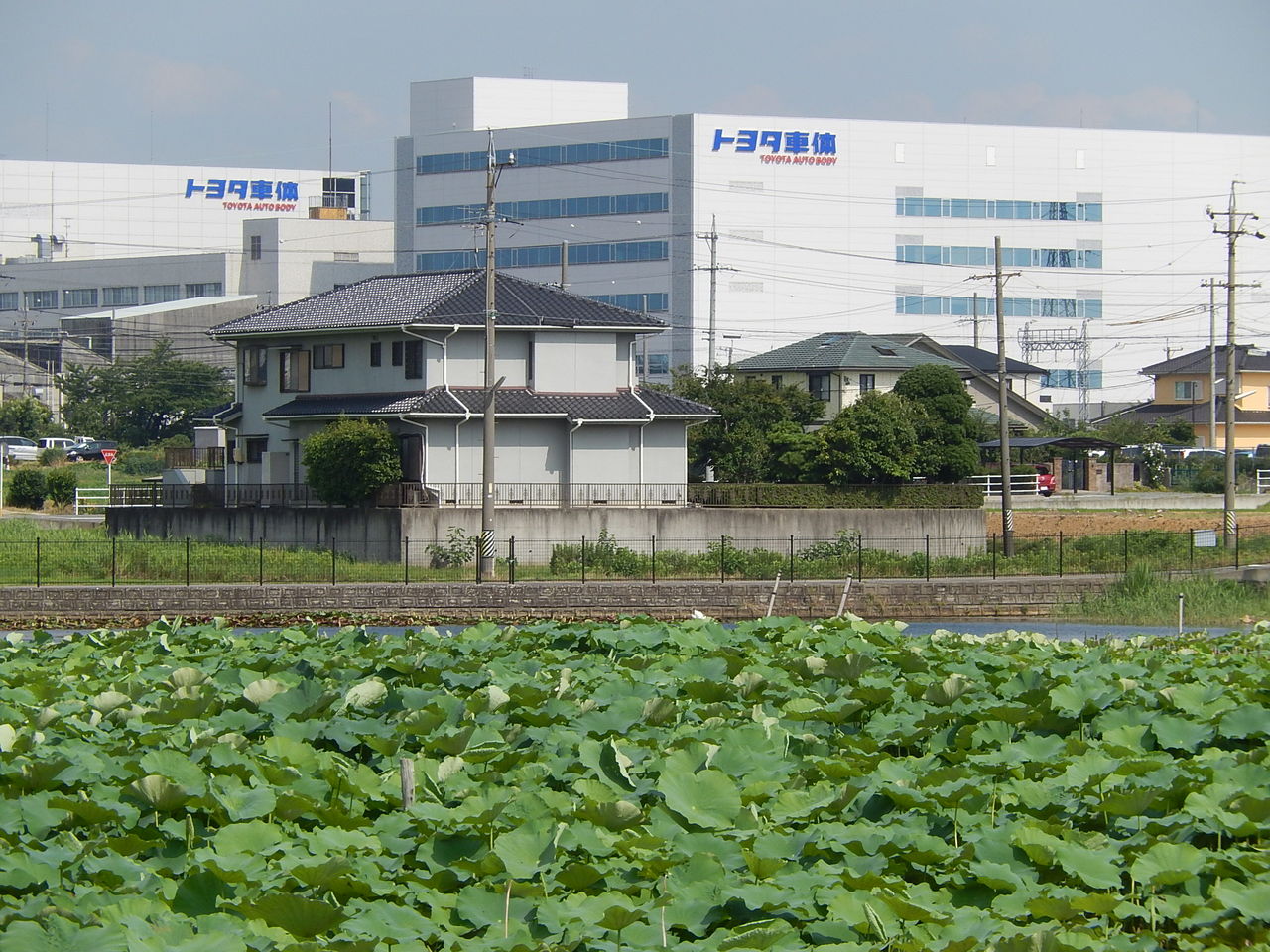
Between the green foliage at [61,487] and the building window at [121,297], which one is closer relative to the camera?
the green foliage at [61,487]

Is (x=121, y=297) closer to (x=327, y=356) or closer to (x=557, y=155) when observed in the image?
(x=557, y=155)

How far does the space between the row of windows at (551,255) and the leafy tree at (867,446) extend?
43531 mm

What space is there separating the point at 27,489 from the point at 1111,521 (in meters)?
38.7

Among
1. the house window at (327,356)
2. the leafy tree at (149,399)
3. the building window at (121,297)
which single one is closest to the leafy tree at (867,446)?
the house window at (327,356)

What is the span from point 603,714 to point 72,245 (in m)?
120

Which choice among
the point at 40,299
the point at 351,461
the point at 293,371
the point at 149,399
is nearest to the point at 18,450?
the point at 149,399

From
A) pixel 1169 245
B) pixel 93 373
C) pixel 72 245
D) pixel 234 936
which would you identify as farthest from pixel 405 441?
pixel 72 245

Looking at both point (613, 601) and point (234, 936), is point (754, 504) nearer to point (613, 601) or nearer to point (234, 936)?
point (613, 601)

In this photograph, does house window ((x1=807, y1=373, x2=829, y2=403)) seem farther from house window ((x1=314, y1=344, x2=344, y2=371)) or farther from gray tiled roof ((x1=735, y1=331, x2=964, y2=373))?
house window ((x1=314, y1=344, x2=344, y2=371))

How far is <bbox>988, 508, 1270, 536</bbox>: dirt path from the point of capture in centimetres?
4681

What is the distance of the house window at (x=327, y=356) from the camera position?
44.2 meters

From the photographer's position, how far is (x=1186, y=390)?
273 ft

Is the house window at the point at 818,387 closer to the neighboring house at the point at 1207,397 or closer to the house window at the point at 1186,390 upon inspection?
the neighboring house at the point at 1207,397

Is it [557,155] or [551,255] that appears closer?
[557,155]
